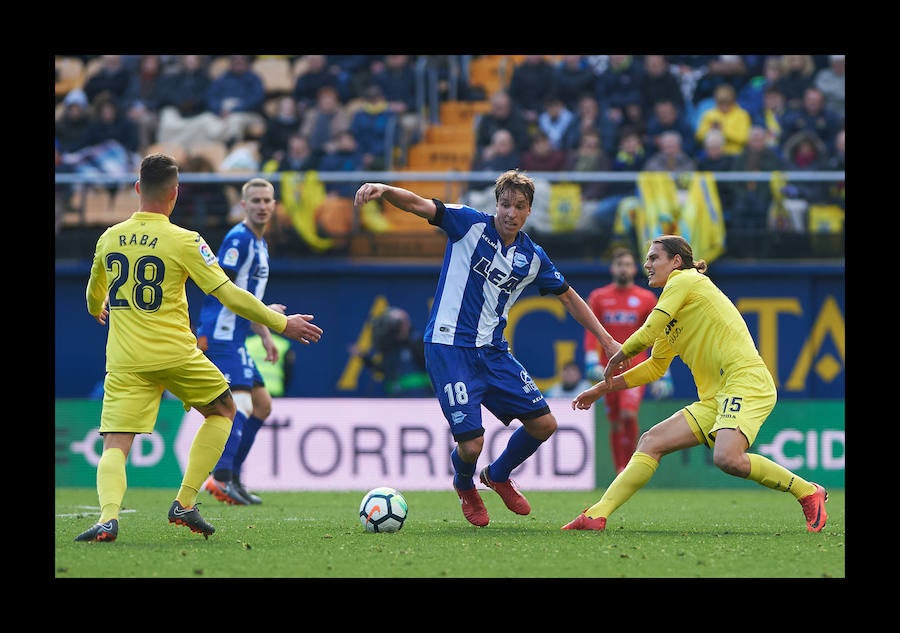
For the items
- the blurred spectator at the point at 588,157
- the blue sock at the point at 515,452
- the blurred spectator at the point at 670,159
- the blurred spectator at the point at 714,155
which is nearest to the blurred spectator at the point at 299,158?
the blurred spectator at the point at 588,157

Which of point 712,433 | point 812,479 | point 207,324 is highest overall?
point 207,324

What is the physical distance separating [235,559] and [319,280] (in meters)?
9.98

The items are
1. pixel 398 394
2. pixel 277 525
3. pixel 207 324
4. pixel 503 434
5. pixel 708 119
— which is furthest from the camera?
pixel 708 119

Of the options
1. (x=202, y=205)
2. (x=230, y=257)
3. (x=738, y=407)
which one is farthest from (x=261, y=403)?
(x=202, y=205)

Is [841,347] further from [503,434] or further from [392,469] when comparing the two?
[392,469]

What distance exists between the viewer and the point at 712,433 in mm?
7781

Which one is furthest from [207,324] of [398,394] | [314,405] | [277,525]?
[398,394]

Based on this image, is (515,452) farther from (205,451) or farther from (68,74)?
(68,74)

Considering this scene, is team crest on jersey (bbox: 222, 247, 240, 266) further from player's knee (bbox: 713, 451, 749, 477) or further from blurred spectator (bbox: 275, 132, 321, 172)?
blurred spectator (bbox: 275, 132, 321, 172)

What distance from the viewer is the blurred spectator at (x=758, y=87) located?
1814cm

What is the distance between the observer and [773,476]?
7.79m

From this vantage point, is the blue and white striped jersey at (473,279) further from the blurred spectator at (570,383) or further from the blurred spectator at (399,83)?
the blurred spectator at (399,83)

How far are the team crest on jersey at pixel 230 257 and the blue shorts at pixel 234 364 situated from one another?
741mm

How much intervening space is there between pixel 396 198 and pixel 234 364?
338 cm
